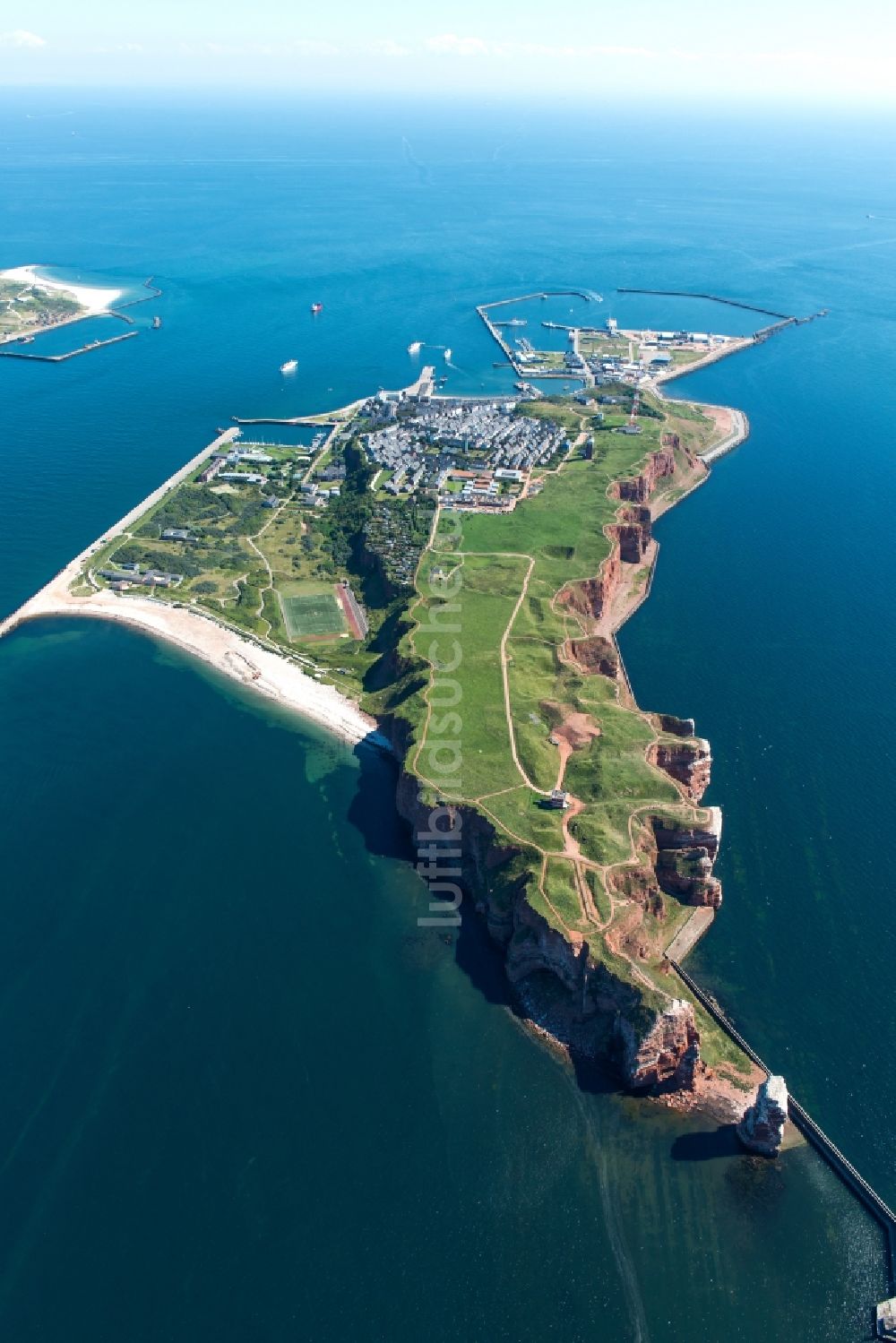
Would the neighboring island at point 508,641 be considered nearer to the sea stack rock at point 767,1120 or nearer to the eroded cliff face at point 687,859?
the eroded cliff face at point 687,859

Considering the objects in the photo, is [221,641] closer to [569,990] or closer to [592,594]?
[592,594]

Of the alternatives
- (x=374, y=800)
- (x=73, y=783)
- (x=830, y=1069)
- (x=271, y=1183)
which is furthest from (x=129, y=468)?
(x=830, y=1069)

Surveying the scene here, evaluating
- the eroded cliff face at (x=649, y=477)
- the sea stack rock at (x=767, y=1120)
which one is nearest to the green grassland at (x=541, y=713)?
the eroded cliff face at (x=649, y=477)

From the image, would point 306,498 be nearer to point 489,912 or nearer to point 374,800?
point 374,800

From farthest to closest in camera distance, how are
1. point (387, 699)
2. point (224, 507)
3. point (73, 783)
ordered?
1. point (224, 507)
2. point (387, 699)
3. point (73, 783)

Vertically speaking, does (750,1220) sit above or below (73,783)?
below
